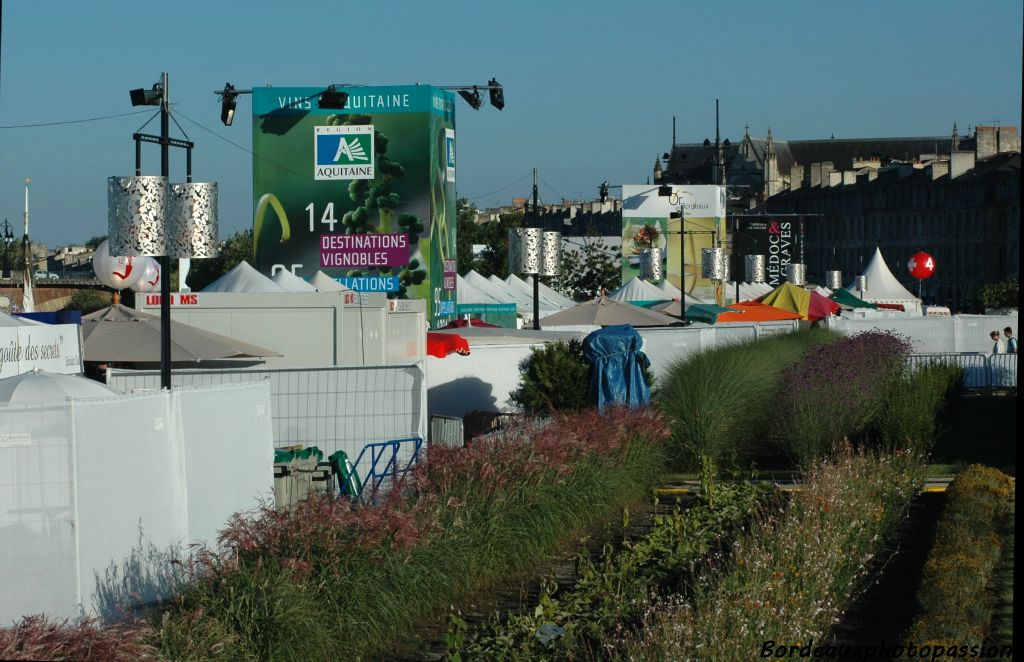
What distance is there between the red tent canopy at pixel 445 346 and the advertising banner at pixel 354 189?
2686cm

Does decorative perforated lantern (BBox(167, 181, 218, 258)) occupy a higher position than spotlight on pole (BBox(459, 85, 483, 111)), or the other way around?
spotlight on pole (BBox(459, 85, 483, 111))

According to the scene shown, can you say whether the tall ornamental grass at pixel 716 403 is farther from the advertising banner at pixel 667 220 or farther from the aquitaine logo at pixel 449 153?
the advertising banner at pixel 667 220

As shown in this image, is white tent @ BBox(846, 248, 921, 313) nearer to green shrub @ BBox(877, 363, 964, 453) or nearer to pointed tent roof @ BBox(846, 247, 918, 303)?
pointed tent roof @ BBox(846, 247, 918, 303)

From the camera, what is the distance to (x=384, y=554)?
36.4 ft

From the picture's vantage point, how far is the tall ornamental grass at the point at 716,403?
71.1ft

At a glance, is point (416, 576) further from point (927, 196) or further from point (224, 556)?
point (927, 196)

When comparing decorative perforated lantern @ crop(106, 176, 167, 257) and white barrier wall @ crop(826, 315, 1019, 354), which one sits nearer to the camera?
decorative perforated lantern @ crop(106, 176, 167, 257)

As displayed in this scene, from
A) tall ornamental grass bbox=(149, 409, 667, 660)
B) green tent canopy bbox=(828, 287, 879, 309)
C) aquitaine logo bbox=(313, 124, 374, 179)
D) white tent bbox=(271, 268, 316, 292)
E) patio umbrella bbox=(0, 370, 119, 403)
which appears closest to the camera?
tall ornamental grass bbox=(149, 409, 667, 660)

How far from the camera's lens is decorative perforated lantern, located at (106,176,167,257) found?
47.2 ft


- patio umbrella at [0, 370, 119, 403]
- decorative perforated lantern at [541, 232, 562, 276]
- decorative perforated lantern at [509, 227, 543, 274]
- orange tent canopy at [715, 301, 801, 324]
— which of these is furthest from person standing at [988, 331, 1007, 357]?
patio umbrella at [0, 370, 119, 403]

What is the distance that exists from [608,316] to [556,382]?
32.9 feet

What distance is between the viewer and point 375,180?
174 ft

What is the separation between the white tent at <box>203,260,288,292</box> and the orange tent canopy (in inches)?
678

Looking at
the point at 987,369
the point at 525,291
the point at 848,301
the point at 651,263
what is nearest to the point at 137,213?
the point at 987,369
